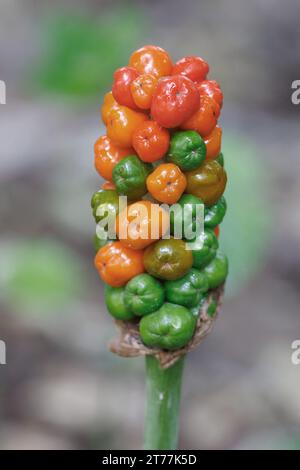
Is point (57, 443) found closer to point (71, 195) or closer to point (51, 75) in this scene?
point (71, 195)

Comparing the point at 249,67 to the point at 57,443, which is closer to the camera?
the point at 57,443

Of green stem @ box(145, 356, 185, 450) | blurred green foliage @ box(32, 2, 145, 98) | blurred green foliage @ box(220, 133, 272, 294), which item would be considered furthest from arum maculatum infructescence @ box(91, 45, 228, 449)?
blurred green foliage @ box(32, 2, 145, 98)

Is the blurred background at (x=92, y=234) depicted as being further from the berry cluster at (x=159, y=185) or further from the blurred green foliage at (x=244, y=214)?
the berry cluster at (x=159, y=185)

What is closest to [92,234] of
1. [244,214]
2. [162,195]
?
[244,214]

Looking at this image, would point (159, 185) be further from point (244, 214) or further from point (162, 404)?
point (244, 214)

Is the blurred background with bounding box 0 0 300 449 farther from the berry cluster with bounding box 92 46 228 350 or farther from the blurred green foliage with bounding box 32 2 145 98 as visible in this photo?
the berry cluster with bounding box 92 46 228 350

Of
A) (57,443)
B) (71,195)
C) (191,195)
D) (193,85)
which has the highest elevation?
(71,195)

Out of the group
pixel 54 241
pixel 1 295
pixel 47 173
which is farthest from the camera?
pixel 47 173

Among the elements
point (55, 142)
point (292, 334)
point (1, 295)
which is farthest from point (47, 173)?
point (292, 334)
